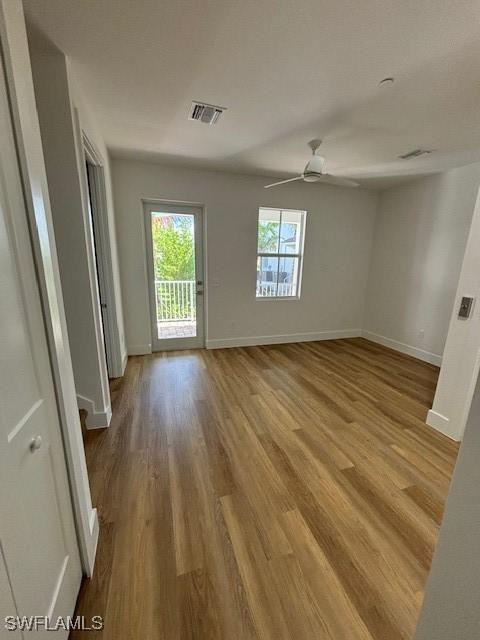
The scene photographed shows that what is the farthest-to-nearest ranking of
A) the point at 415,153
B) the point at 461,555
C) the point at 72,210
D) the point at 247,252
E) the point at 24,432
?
the point at 247,252 < the point at 415,153 < the point at 72,210 < the point at 24,432 < the point at 461,555

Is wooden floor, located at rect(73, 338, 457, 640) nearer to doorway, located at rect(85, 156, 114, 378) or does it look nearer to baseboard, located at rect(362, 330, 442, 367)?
doorway, located at rect(85, 156, 114, 378)

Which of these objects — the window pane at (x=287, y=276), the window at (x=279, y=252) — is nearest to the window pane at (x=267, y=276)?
the window at (x=279, y=252)

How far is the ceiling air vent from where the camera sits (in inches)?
83.0

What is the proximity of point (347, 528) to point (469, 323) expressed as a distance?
71.3 inches

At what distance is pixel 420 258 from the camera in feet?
13.1

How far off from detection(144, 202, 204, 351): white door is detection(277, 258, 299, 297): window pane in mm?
1416

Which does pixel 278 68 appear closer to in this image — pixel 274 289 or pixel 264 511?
pixel 264 511

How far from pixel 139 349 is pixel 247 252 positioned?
2.30m

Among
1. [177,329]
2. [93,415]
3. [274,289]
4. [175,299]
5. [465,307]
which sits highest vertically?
[465,307]

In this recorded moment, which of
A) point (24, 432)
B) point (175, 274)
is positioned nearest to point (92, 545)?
point (24, 432)

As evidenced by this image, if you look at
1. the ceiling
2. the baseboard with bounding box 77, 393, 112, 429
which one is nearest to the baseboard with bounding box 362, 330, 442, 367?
the ceiling

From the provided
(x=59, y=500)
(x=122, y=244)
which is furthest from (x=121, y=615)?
(x=122, y=244)

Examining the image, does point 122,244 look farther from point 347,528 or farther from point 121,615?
point 347,528

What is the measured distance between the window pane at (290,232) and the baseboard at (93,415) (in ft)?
11.6
